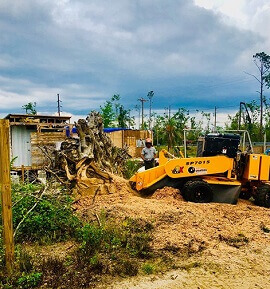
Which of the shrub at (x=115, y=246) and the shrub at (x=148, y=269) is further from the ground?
the shrub at (x=115, y=246)

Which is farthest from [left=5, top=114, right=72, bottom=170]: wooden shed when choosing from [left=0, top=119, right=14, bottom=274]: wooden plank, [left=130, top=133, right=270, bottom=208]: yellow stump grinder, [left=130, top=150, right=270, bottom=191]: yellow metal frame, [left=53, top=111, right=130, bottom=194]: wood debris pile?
[left=0, top=119, right=14, bottom=274]: wooden plank

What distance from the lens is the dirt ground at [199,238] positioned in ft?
14.0

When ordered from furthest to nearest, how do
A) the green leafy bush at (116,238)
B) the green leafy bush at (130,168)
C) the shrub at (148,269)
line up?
the green leafy bush at (130,168), the green leafy bush at (116,238), the shrub at (148,269)

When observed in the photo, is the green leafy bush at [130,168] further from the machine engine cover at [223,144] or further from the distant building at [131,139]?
the distant building at [131,139]

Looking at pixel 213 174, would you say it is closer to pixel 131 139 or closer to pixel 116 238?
pixel 116 238

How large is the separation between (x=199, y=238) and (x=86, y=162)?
3.96 metres

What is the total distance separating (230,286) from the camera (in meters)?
4.12

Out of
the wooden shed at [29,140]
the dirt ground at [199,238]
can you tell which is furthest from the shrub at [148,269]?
the wooden shed at [29,140]

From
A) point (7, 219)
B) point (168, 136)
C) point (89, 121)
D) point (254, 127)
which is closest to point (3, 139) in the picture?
point (7, 219)

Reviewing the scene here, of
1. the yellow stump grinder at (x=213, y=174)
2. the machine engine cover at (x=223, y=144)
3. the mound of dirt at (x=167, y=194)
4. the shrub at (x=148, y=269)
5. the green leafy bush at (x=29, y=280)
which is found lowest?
the shrub at (x=148, y=269)

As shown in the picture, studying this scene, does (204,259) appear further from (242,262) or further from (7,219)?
(7,219)

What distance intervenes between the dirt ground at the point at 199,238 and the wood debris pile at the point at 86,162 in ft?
1.25

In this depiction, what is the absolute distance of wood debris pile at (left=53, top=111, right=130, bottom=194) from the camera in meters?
8.05

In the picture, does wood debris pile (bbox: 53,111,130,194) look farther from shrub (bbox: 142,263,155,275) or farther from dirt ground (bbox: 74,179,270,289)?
shrub (bbox: 142,263,155,275)
